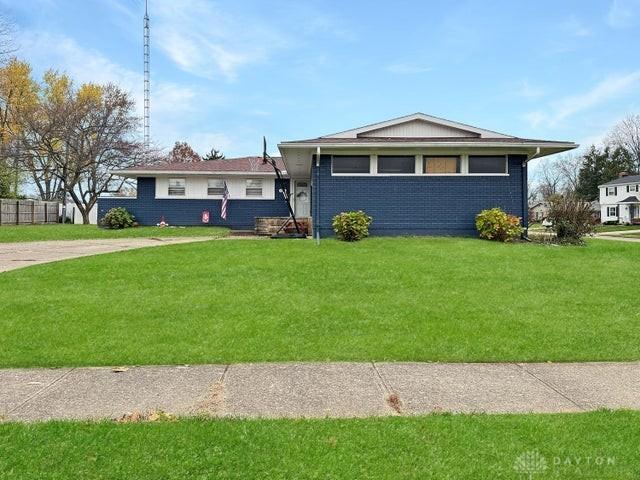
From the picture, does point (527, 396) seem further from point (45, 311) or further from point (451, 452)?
point (45, 311)

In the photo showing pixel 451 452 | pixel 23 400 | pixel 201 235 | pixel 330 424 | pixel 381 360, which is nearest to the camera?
pixel 451 452

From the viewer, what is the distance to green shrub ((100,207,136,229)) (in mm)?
22144

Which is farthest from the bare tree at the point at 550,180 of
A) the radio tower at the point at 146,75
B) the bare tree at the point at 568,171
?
the radio tower at the point at 146,75

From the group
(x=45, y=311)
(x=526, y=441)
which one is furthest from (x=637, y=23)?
(x=45, y=311)

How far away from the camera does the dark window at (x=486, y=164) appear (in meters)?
15.8

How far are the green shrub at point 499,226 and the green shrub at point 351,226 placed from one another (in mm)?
3705

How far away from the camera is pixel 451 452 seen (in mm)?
2986

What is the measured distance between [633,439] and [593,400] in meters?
0.83

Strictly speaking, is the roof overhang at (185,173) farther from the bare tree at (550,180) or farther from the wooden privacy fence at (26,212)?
the bare tree at (550,180)

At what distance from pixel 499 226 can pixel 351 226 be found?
14.8ft

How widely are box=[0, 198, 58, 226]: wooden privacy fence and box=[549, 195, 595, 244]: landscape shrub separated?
28523mm

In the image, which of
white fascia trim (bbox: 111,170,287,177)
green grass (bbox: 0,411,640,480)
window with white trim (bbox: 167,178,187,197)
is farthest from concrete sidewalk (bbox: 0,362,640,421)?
window with white trim (bbox: 167,178,187,197)

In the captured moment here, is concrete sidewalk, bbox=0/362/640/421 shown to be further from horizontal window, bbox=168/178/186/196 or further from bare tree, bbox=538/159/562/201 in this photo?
bare tree, bbox=538/159/562/201

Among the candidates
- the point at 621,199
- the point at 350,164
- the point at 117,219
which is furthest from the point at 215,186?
the point at 621,199
